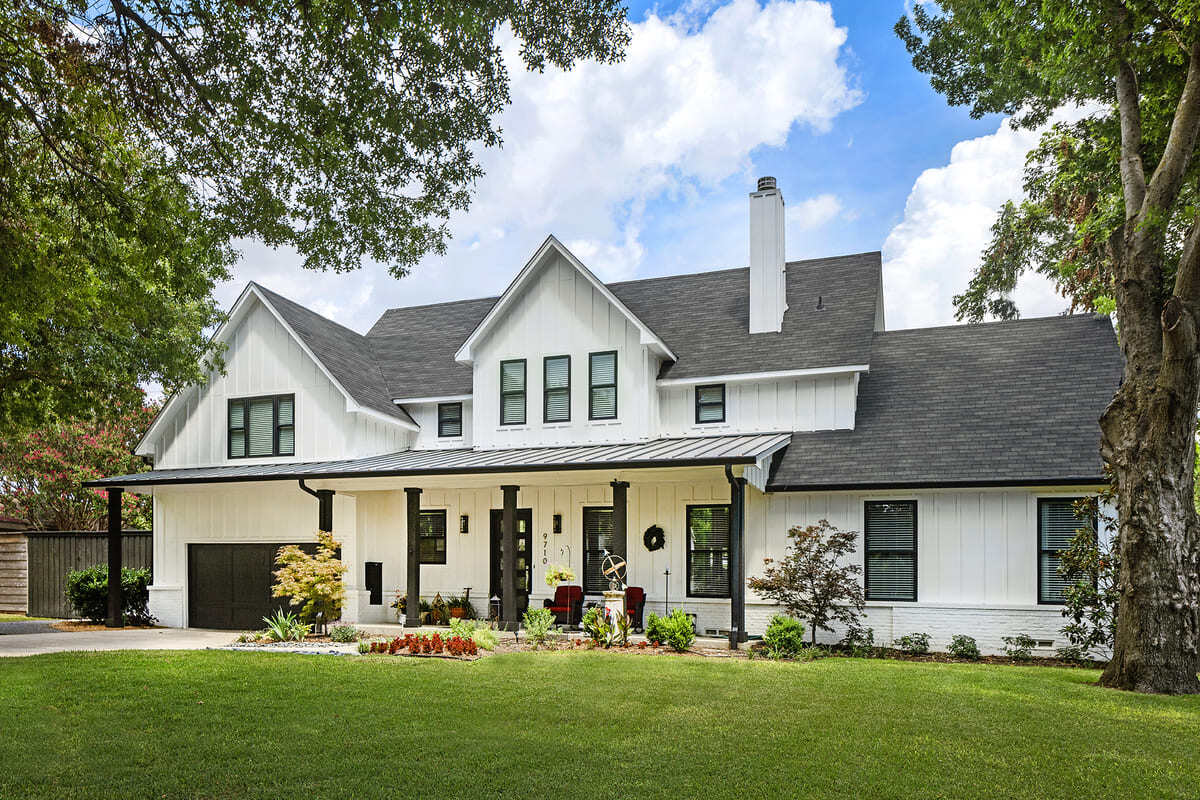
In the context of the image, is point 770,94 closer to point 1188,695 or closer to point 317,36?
point 317,36

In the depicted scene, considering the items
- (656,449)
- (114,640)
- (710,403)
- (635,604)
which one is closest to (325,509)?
(114,640)

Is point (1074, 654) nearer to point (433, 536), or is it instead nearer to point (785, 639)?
point (785, 639)

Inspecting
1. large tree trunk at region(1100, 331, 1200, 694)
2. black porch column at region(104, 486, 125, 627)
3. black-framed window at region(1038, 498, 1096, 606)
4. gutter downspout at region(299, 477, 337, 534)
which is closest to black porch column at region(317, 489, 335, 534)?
gutter downspout at region(299, 477, 337, 534)

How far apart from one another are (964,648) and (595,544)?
7128mm

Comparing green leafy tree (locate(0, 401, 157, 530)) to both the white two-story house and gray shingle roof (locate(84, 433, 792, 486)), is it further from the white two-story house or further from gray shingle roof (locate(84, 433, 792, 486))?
gray shingle roof (locate(84, 433, 792, 486))

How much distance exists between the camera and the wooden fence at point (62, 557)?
21938mm

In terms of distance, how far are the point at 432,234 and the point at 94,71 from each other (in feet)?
11.6

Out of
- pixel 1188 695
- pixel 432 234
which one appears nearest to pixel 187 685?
pixel 432 234

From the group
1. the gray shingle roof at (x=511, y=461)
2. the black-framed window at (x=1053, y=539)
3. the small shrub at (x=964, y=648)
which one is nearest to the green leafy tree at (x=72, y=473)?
the gray shingle roof at (x=511, y=461)

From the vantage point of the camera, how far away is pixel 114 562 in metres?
19.4

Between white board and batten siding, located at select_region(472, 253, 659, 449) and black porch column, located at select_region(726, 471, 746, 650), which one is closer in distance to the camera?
black porch column, located at select_region(726, 471, 746, 650)

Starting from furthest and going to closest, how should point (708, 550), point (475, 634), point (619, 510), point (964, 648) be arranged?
point (708, 550) → point (619, 510) → point (964, 648) → point (475, 634)

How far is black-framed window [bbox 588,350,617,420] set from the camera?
18.7 meters

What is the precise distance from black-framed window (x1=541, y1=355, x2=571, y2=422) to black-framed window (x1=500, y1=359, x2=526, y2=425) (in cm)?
50
